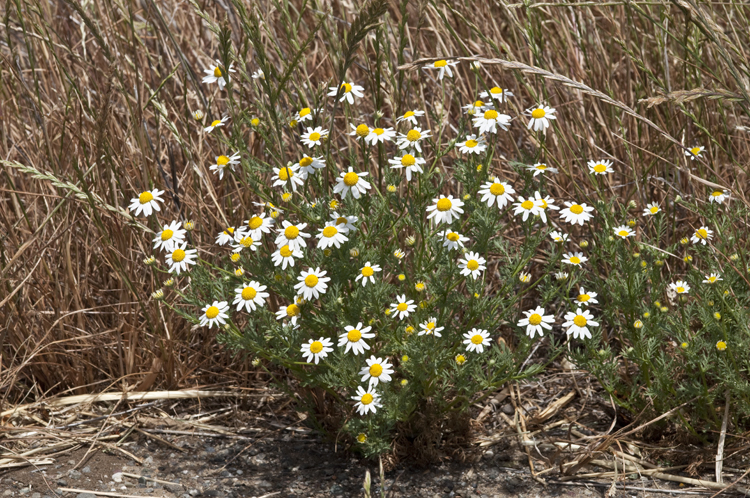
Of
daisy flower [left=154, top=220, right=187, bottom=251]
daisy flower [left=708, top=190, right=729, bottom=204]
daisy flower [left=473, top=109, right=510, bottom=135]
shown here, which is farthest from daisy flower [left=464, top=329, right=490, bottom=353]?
daisy flower [left=154, top=220, right=187, bottom=251]

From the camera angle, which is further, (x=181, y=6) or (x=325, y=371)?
(x=181, y=6)

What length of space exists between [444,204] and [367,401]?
2.13ft

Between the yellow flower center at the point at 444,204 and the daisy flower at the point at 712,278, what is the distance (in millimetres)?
884

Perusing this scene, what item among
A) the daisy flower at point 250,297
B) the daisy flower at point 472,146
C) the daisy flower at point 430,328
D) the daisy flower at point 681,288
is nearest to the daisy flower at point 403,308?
the daisy flower at point 430,328

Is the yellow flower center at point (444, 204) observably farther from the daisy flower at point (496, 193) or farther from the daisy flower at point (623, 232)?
the daisy flower at point (623, 232)

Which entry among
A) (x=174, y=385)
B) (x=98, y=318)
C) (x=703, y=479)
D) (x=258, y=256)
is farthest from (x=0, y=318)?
(x=703, y=479)

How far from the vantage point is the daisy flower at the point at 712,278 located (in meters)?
2.33

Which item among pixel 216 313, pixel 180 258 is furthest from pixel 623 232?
pixel 180 258

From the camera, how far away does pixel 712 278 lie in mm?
2338

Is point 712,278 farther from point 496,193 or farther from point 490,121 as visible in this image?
point 490,121

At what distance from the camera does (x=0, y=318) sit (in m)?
2.81

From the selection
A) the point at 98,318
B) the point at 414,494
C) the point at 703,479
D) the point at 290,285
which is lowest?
the point at 414,494

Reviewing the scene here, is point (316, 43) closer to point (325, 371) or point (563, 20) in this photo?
point (563, 20)

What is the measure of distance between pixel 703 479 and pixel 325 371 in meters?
1.30
